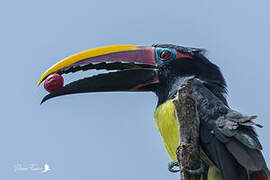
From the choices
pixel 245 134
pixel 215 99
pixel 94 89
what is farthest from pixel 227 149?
pixel 94 89

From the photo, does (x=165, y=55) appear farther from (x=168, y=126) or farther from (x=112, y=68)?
(x=168, y=126)

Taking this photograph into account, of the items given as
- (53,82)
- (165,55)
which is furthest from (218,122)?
(53,82)

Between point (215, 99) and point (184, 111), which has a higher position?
point (215, 99)

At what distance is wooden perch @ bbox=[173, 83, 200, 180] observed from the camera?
475 cm

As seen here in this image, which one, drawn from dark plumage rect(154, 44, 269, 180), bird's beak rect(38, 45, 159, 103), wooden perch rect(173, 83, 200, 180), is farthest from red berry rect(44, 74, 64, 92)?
wooden perch rect(173, 83, 200, 180)

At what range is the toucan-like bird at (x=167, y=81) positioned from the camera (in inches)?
235

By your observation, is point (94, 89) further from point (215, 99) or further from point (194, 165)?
point (194, 165)

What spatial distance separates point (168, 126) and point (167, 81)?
751 mm

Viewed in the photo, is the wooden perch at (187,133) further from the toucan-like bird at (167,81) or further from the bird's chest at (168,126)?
the bird's chest at (168,126)

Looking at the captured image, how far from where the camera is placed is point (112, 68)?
7129 mm

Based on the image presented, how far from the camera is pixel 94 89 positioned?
22.7ft

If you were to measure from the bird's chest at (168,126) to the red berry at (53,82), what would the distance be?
1254 mm

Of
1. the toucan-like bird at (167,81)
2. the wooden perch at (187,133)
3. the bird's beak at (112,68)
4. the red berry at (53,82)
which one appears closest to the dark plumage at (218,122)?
the toucan-like bird at (167,81)

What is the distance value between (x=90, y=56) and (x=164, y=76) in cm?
93
